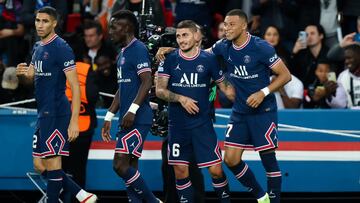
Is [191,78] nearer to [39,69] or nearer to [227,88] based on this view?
[227,88]

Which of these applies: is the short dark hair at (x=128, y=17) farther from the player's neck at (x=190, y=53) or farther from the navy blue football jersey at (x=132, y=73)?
the player's neck at (x=190, y=53)

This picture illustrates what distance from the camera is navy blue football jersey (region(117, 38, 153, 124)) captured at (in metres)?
11.4

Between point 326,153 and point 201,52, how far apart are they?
252cm

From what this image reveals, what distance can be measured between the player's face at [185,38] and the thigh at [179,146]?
873 mm

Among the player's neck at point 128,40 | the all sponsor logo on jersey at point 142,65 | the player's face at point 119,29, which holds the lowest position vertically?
the all sponsor logo on jersey at point 142,65

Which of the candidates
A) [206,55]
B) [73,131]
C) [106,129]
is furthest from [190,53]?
[73,131]

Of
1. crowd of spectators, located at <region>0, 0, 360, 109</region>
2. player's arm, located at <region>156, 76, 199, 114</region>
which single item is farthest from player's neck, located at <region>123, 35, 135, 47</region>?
crowd of spectators, located at <region>0, 0, 360, 109</region>

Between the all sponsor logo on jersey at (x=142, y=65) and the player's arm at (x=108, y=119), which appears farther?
the player's arm at (x=108, y=119)

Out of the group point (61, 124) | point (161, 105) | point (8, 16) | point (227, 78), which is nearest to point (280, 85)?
point (227, 78)

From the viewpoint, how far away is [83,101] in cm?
1270

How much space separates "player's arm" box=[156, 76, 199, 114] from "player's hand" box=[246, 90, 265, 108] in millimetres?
543

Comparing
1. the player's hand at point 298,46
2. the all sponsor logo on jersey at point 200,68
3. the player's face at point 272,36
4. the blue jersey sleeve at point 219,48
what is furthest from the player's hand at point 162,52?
the player's hand at point 298,46

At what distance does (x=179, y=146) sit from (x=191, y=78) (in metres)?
0.73

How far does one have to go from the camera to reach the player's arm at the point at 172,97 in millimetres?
11211
